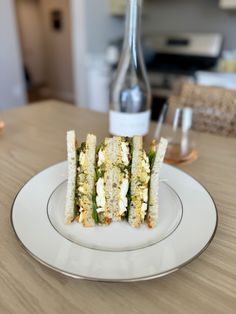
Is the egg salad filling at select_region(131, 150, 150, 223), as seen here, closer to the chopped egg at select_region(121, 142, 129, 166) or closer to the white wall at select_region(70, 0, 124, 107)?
the chopped egg at select_region(121, 142, 129, 166)

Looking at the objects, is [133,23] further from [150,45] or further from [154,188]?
[150,45]

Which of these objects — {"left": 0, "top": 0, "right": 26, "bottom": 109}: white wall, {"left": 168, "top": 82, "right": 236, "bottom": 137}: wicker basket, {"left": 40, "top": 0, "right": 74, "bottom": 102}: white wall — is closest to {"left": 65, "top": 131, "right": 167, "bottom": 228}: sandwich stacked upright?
{"left": 168, "top": 82, "right": 236, "bottom": 137}: wicker basket

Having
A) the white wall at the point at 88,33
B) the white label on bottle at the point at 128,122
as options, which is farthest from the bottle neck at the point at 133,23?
the white wall at the point at 88,33

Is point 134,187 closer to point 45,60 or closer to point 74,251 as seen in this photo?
point 74,251

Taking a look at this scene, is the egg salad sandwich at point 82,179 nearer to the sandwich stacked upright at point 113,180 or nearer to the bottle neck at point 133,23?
the sandwich stacked upright at point 113,180

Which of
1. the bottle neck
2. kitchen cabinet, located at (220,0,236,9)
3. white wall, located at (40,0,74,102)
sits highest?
kitchen cabinet, located at (220,0,236,9)

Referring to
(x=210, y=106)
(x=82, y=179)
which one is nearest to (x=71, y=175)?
(x=82, y=179)
